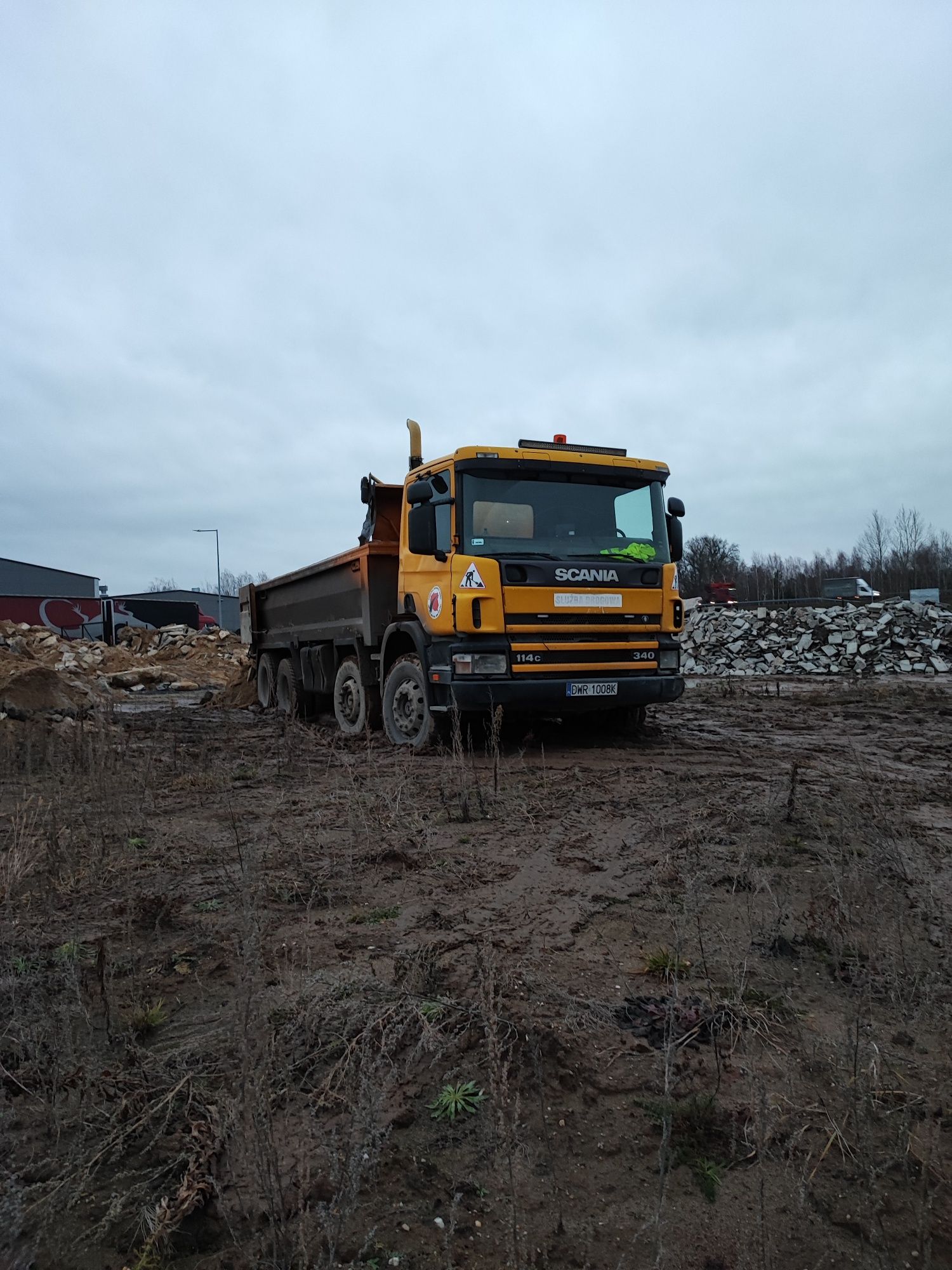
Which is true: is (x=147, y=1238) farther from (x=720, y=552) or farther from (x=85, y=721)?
(x=720, y=552)

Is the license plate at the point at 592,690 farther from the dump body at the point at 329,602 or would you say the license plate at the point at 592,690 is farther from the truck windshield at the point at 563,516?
the dump body at the point at 329,602

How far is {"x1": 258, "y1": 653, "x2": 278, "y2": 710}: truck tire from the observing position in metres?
13.7

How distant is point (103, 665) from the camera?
963 inches

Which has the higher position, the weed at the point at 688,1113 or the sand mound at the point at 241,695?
the sand mound at the point at 241,695

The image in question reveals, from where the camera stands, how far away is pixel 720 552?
5831 centimetres

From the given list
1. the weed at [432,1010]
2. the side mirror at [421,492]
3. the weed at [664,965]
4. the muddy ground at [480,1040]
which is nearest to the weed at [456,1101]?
the muddy ground at [480,1040]

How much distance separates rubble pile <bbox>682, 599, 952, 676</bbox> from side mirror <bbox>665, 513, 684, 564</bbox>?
12.8 meters

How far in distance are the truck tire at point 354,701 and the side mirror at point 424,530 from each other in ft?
7.66

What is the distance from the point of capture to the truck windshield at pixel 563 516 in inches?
305

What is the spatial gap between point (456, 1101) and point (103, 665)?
2463cm

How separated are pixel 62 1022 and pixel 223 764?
5.37 meters

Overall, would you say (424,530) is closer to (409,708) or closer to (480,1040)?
(409,708)

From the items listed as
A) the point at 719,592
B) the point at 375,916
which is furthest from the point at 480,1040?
the point at 719,592

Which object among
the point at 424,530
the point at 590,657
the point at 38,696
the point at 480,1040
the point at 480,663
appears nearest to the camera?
the point at 480,1040
